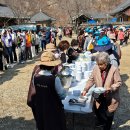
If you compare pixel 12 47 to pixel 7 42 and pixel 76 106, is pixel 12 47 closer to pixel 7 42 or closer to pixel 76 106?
Answer: pixel 7 42

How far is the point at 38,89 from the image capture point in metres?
3.92

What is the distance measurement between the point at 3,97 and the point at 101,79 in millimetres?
4083

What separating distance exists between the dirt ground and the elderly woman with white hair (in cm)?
88

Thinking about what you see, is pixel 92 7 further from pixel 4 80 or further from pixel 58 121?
pixel 58 121

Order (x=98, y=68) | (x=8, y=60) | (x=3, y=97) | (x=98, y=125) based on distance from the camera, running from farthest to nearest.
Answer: (x=8, y=60), (x=3, y=97), (x=98, y=125), (x=98, y=68)

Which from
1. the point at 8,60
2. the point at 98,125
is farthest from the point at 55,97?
the point at 8,60

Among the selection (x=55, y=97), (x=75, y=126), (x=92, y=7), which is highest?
(x=92, y=7)

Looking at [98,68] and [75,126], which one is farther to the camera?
[75,126]

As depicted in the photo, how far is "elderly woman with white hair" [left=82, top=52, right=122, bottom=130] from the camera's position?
448 centimetres

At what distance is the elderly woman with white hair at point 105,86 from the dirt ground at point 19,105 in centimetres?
88

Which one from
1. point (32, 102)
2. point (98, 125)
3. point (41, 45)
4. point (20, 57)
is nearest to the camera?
point (32, 102)

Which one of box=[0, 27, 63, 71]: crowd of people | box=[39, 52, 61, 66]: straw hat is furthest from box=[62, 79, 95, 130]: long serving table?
box=[0, 27, 63, 71]: crowd of people

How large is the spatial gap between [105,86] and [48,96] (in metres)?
1.07

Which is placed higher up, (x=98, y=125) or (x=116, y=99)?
(x=116, y=99)
